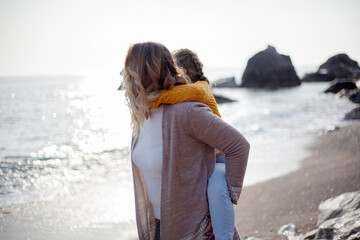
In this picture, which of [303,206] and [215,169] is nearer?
[215,169]

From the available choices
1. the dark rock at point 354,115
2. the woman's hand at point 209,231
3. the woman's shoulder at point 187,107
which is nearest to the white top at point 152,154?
the woman's shoulder at point 187,107

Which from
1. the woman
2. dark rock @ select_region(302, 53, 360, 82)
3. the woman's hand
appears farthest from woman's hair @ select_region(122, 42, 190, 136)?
dark rock @ select_region(302, 53, 360, 82)

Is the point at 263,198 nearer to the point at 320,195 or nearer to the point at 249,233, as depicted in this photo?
the point at 320,195

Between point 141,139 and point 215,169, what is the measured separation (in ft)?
1.53

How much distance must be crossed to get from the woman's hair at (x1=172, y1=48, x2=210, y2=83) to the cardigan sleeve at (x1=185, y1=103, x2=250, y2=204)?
1.46 feet

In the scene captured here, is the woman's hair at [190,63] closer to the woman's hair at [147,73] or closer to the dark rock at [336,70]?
the woman's hair at [147,73]

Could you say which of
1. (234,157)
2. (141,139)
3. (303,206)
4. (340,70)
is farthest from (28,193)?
(340,70)

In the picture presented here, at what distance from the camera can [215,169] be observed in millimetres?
1925

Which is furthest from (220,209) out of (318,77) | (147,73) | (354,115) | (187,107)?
(318,77)

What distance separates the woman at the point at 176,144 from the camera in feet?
5.83

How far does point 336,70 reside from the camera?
1923 inches

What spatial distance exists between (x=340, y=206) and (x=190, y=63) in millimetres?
2506

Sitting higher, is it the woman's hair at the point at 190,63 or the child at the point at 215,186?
the woman's hair at the point at 190,63

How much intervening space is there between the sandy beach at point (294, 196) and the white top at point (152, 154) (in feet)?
8.16
